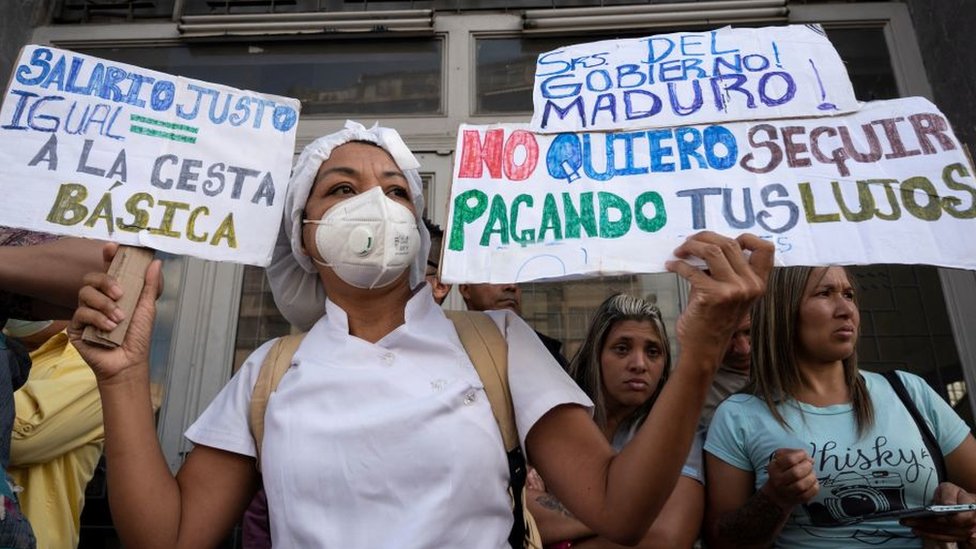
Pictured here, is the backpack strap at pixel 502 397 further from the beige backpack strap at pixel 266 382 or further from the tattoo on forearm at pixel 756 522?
the tattoo on forearm at pixel 756 522

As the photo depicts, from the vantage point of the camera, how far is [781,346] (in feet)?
7.50

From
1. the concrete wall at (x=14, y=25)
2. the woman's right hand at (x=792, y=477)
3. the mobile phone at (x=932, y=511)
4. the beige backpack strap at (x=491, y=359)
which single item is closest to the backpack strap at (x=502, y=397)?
the beige backpack strap at (x=491, y=359)

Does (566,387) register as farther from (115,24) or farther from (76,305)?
(115,24)

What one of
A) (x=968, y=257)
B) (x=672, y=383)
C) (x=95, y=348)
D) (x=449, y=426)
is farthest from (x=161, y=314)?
(x=968, y=257)

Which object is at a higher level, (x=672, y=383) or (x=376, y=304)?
(x=376, y=304)

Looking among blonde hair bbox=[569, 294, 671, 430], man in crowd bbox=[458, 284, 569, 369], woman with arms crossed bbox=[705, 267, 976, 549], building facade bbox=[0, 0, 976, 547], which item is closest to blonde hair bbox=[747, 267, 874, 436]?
woman with arms crossed bbox=[705, 267, 976, 549]

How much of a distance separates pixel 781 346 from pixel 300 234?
1539 millimetres

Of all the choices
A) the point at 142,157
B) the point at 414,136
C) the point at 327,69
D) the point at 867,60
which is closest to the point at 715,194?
the point at 142,157

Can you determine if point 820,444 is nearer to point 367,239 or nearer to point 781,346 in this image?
point 781,346

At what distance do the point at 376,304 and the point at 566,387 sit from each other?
53 centimetres

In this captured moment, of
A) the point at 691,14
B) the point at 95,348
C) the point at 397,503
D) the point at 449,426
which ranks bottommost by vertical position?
the point at 397,503

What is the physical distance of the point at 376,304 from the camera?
5.79 ft

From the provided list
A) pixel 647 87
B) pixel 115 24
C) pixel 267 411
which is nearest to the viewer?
pixel 267 411

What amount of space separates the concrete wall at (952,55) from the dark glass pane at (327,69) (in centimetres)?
283
